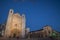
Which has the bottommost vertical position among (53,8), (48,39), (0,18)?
(48,39)

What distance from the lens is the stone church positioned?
4.46m

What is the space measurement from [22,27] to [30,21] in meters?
0.31

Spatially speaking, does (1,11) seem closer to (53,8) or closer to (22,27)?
(22,27)

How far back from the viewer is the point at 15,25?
4.52 metres

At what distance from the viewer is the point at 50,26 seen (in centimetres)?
447

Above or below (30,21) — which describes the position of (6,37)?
below

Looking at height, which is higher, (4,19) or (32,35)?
(4,19)

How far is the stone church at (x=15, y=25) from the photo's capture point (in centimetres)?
446

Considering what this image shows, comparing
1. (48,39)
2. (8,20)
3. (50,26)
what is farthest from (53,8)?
(8,20)

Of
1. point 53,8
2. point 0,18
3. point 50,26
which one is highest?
point 53,8

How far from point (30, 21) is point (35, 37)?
0.52 meters

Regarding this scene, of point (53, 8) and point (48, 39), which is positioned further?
point (53, 8)

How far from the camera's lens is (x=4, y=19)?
180 inches

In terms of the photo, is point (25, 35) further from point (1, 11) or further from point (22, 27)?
point (1, 11)
